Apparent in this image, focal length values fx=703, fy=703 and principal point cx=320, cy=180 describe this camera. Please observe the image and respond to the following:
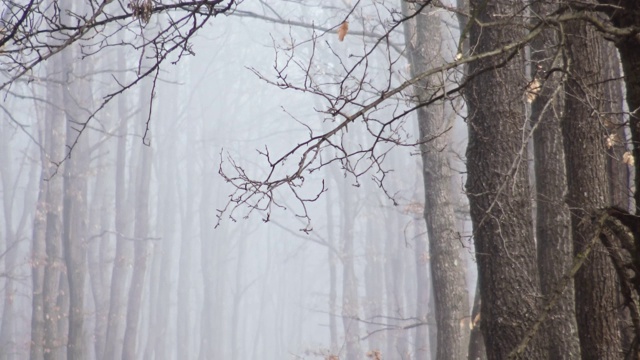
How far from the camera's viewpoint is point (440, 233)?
30.1ft

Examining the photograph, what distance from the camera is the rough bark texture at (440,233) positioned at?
29.1 ft

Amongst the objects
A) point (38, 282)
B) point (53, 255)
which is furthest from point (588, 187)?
point (38, 282)

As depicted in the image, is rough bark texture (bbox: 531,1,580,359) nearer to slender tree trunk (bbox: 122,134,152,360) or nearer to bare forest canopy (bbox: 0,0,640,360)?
bare forest canopy (bbox: 0,0,640,360)

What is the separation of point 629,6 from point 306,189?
62.7 m

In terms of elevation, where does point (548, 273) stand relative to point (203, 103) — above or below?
below

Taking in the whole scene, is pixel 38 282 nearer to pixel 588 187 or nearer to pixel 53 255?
pixel 53 255

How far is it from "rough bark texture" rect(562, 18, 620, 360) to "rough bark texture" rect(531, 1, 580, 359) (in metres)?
1.06

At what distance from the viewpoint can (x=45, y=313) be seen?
51.7 ft

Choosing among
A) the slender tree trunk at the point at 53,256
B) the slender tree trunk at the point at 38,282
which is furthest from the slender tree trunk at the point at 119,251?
the slender tree trunk at the point at 53,256

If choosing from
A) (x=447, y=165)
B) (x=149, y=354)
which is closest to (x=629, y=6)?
(x=447, y=165)

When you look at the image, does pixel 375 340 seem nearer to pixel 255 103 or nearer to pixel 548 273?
pixel 255 103

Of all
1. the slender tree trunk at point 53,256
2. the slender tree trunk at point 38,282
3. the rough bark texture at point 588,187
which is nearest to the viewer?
the rough bark texture at point 588,187

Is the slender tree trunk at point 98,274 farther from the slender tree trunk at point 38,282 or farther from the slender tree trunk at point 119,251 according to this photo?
the slender tree trunk at point 38,282

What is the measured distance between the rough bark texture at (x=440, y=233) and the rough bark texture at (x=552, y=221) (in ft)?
5.71
